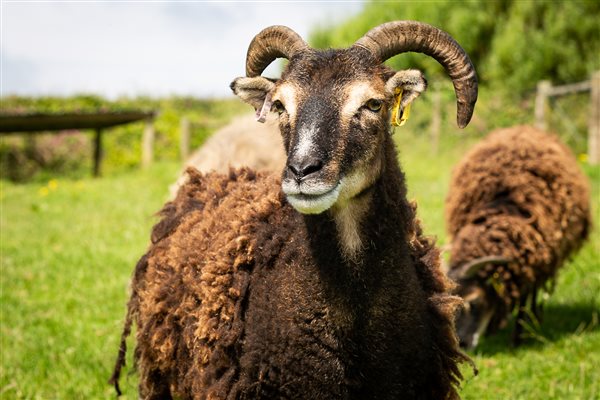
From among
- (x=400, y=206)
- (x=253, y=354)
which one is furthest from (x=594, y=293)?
(x=253, y=354)

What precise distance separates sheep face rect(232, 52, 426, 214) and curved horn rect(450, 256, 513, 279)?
3.67 meters

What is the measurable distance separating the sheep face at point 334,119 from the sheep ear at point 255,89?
0.28 feet

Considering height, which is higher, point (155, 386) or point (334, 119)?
point (334, 119)

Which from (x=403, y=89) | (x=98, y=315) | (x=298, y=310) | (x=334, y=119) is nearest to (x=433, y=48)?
(x=403, y=89)

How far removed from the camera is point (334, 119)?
132 inches

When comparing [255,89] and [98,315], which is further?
[98,315]

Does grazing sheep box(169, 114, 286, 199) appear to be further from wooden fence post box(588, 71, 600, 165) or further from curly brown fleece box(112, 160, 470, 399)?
wooden fence post box(588, 71, 600, 165)

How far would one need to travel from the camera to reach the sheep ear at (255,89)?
3.93 m

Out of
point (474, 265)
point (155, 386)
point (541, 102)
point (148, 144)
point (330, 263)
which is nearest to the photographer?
point (330, 263)

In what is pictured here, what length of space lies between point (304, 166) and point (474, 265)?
14.4ft

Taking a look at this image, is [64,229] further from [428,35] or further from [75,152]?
[75,152]

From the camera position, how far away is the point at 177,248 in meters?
4.34

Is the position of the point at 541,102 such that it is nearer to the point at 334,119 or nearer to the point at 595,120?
the point at 595,120

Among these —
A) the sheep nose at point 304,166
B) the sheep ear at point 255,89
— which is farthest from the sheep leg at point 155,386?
the sheep nose at point 304,166
